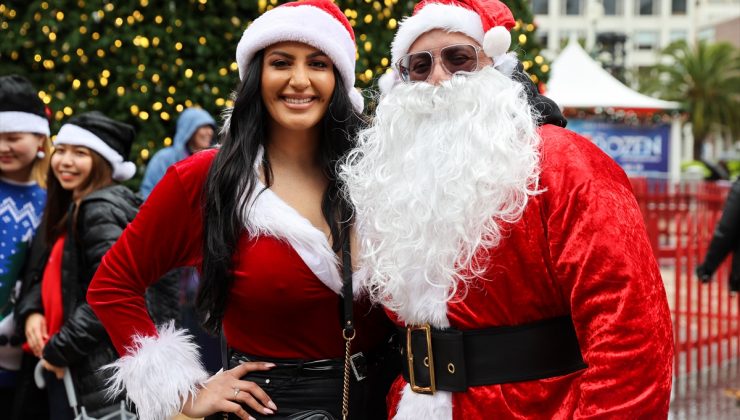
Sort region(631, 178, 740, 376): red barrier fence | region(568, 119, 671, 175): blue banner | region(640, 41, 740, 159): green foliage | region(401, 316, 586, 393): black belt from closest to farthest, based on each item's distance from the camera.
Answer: region(401, 316, 586, 393): black belt < region(631, 178, 740, 376): red barrier fence < region(568, 119, 671, 175): blue banner < region(640, 41, 740, 159): green foliage

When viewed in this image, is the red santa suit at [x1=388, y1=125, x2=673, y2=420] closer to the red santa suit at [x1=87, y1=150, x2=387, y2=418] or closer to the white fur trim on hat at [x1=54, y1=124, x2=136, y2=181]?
the red santa suit at [x1=87, y1=150, x2=387, y2=418]

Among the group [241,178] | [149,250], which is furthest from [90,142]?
[241,178]

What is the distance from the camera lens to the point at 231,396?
2.52 meters

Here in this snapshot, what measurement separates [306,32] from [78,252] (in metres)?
1.77

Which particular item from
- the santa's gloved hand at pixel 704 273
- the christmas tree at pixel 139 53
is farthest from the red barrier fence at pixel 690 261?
the christmas tree at pixel 139 53

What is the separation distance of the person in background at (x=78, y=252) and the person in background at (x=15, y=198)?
9.7 inches

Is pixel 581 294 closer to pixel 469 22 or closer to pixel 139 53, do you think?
pixel 469 22

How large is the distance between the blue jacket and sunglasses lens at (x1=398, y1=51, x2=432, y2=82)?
3948mm

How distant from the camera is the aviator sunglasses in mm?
2281

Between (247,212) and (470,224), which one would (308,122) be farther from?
(470,224)

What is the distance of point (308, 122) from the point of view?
2.64 metres

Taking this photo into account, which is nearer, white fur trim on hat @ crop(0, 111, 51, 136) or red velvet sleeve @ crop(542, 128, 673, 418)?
red velvet sleeve @ crop(542, 128, 673, 418)

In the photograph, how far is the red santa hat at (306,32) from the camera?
263cm

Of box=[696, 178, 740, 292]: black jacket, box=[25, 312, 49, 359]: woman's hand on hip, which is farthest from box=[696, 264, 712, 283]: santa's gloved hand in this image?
box=[25, 312, 49, 359]: woman's hand on hip
